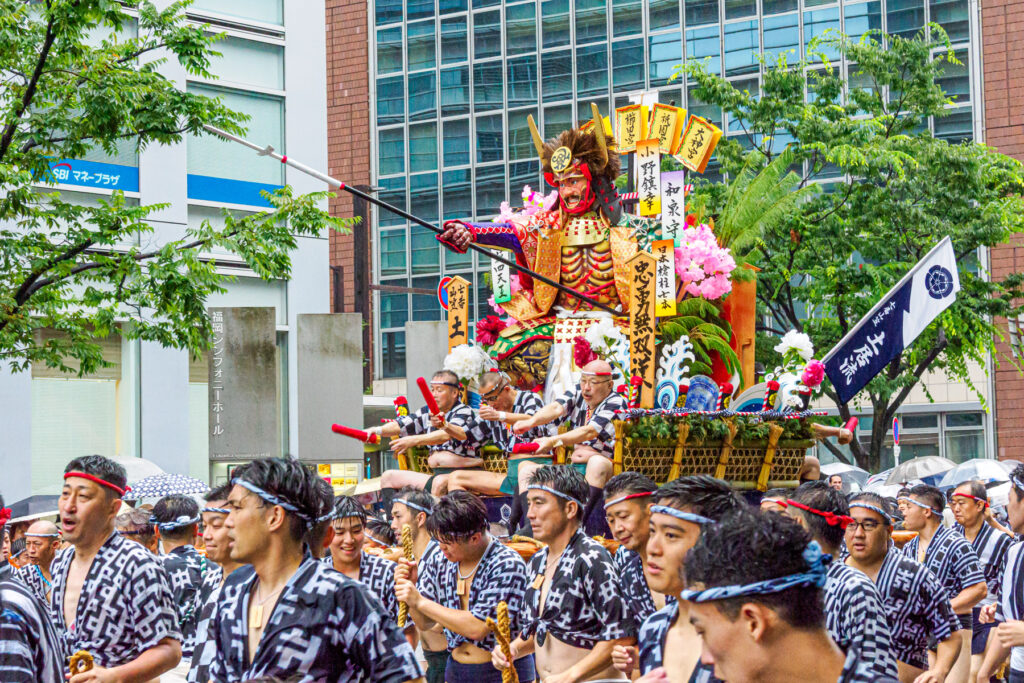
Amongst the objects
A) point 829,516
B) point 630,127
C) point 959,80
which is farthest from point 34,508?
point 959,80

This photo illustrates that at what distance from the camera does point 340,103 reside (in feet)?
136

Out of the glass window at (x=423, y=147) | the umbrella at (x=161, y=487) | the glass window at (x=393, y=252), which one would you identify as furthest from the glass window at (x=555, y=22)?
the umbrella at (x=161, y=487)

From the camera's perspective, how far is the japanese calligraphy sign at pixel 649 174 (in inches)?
459

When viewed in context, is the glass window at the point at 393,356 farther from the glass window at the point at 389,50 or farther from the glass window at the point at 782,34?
the glass window at the point at 782,34

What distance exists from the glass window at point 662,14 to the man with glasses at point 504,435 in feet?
93.1

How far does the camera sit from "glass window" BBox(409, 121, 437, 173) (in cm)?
4050

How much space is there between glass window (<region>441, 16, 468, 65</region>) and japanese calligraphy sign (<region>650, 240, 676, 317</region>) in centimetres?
3009

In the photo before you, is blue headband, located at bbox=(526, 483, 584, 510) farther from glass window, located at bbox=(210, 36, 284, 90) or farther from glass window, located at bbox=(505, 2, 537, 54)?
glass window, located at bbox=(505, 2, 537, 54)

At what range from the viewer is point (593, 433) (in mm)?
9422

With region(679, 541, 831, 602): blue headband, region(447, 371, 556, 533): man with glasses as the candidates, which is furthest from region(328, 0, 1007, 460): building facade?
region(679, 541, 831, 602): blue headband

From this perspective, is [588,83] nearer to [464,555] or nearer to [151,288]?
[151,288]

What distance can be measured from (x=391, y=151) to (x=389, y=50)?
3138 millimetres

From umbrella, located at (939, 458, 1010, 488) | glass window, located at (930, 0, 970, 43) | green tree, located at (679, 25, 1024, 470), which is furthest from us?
glass window, located at (930, 0, 970, 43)

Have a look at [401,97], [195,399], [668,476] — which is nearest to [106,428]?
[195,399]
